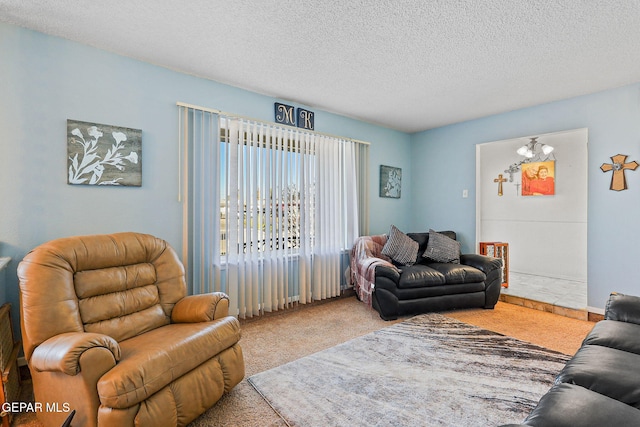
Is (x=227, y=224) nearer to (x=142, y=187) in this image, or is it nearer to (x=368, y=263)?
(x=142, y=187)

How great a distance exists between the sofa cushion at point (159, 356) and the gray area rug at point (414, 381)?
1.78ft

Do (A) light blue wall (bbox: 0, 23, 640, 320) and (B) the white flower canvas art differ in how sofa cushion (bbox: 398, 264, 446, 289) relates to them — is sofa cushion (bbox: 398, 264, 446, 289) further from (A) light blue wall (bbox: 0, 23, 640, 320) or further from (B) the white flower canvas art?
(B) the white flower canvas art

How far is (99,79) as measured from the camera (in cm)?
246

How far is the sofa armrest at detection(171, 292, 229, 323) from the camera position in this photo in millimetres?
1999

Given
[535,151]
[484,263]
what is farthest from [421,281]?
[535,151]

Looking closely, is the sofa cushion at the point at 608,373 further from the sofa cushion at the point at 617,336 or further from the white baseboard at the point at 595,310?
the white baseboard at the point at 595,310

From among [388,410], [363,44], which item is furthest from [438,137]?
[388,410]

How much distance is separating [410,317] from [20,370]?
11.5 feet

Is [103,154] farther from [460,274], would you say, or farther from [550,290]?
[550,290]

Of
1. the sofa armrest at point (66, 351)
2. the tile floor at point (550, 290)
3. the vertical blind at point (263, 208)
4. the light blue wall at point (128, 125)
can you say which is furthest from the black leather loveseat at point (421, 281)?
the sofa armrest at point (66, 351)

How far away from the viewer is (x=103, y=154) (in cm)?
246

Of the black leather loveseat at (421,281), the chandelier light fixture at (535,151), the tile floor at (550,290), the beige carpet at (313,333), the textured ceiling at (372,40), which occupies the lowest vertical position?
the beige carpet at (313,333)

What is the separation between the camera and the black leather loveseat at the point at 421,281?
330cm

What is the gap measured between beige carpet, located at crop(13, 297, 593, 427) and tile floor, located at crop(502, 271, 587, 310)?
0.34m
